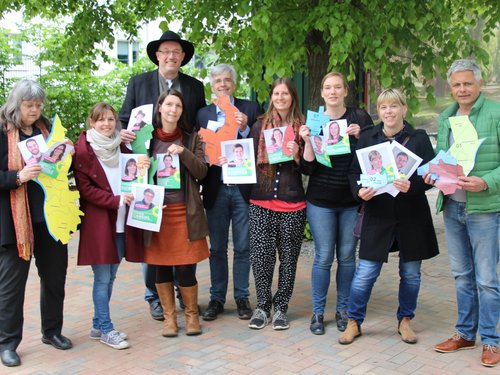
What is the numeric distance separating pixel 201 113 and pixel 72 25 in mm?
4830

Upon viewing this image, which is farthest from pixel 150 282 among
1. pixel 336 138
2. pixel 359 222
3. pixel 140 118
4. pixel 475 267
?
pixel 475 267

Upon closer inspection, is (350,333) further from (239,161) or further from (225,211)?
(239,161)

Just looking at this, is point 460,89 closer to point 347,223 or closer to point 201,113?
point 347,223

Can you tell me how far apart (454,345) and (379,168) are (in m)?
1.46

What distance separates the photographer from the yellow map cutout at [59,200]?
457 cm

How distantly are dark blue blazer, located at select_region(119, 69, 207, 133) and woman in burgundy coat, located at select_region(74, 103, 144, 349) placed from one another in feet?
2.21

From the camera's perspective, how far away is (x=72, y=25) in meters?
9.43

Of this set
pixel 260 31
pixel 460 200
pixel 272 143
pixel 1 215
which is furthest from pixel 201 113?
pixel 460 200

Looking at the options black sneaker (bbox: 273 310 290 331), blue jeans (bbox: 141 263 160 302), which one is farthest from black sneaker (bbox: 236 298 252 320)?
blue jeans (bbox: 141 263 160 302)

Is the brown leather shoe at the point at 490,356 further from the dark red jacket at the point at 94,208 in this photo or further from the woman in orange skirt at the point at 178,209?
the dark red jacket at the point at 94,208

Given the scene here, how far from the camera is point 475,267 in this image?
4574 millimetres

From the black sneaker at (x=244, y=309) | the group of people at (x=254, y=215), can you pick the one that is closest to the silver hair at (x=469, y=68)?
the group of people at (x=254, y=215)

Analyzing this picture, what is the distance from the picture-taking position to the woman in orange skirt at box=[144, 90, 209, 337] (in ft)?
16.5

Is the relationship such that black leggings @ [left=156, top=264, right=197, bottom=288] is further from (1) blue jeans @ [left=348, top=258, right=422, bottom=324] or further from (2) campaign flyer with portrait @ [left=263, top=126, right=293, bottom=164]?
(1) blue jeans @ [left=348, top=258, right=422, bottom=324]
